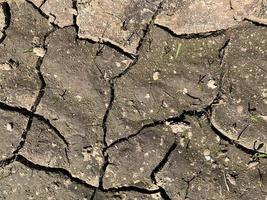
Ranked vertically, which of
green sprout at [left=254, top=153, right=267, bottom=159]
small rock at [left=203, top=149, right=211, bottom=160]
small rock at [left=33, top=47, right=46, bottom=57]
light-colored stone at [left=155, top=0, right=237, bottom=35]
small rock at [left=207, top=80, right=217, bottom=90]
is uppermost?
light-colored stone at [left=155, top=0, right=237, bottom=35]

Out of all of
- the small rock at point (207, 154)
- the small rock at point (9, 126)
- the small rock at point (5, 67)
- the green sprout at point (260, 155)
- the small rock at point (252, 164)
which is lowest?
the small rock at point (9, 126)

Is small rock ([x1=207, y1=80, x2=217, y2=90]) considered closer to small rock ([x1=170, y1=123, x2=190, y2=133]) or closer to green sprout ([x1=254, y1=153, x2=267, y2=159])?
small rock ([x1=170, y1=123, x2=190, y2=133])

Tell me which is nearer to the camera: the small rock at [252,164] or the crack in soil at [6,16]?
the small rock at [252,164]

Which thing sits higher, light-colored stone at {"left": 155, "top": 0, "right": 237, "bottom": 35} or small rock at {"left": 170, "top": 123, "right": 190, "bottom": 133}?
light-colored stone at {"left": 155, "top": 0, "right": 237, "bottom": 35}

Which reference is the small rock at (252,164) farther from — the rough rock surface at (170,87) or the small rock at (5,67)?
the small rock at (5,67)

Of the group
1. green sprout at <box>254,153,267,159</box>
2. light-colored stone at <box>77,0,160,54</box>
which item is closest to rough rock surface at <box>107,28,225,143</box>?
light-colored stone at <box>77,0,160,54</box>

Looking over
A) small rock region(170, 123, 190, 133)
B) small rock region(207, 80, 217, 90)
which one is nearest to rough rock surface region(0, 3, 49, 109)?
Result: small rock region(170, 123, 190, 133)

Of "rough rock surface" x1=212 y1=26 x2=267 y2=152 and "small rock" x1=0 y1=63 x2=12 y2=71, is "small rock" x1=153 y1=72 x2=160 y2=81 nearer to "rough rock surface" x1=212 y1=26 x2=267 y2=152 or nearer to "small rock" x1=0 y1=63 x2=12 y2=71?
"rough rock surface" x1=212 y1=26 x2=267 y2=152

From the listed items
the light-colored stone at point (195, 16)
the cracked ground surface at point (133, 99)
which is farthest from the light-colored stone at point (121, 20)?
the light-colored stone at point (195, 16)

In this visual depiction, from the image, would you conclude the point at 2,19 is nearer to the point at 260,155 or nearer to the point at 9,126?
the point at 9,126

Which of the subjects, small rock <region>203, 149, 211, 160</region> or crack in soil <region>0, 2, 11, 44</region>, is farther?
crack in soil <region>0, 2, 11, 44</region>
